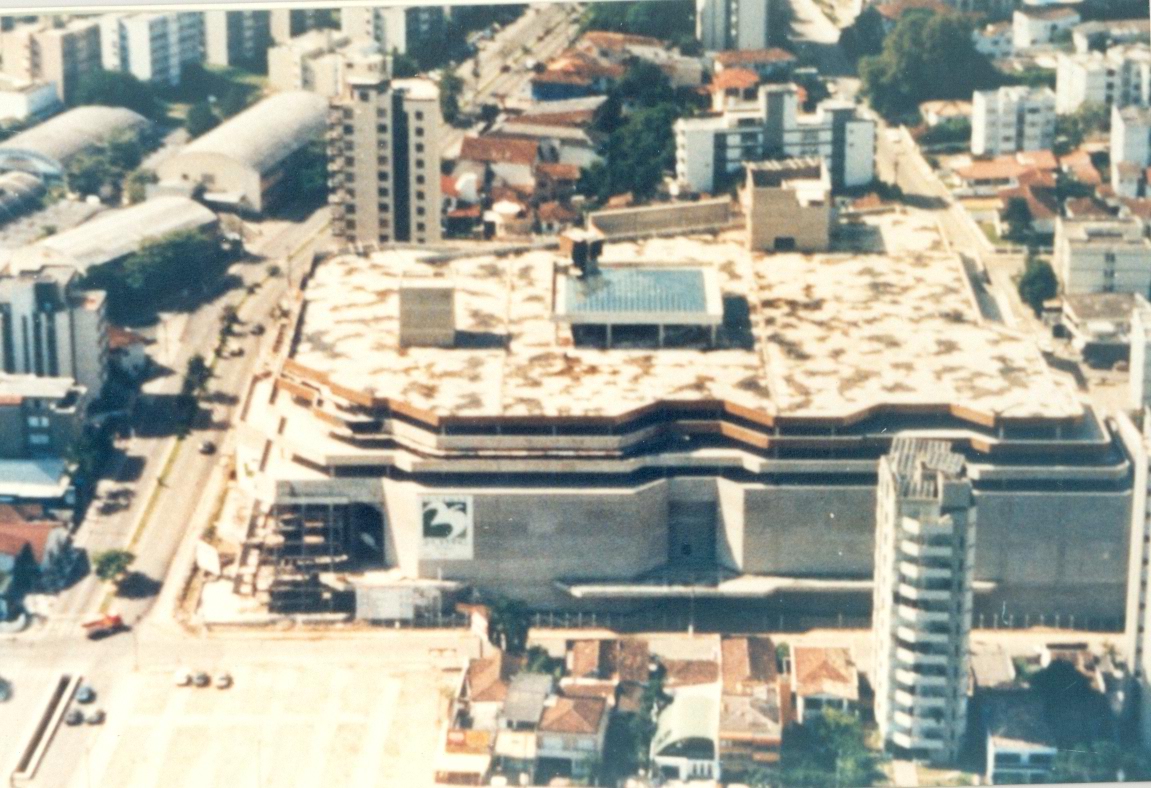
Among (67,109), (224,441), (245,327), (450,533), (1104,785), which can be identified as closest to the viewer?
(1104,785)

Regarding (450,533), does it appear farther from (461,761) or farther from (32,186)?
(32,186)

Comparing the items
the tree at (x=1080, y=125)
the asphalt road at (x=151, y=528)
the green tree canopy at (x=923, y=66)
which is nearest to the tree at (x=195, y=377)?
the asphalt road at (x=151, y=528)

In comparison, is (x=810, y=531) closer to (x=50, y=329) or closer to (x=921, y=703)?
(x=921, y=703)

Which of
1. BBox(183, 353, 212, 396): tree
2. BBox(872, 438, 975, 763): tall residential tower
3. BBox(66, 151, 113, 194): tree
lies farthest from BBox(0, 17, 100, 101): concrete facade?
BBox(872, 438, 975, 763): tall residential tower

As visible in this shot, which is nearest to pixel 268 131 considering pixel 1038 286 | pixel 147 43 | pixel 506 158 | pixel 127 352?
pixel 147 43

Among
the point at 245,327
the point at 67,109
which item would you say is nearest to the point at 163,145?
the point at 67,109

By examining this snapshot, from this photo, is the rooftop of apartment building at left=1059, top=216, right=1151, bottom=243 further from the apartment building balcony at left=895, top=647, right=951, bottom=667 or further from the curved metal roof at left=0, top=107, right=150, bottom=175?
the curved metal roof at left=0, top=107, right=150, bottom=175
